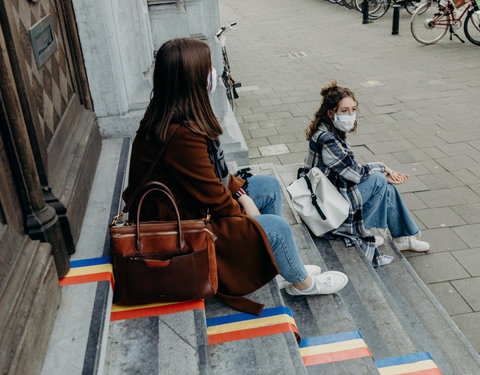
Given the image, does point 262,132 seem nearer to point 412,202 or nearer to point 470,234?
point 412,202

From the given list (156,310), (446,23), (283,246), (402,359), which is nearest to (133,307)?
(156,310)

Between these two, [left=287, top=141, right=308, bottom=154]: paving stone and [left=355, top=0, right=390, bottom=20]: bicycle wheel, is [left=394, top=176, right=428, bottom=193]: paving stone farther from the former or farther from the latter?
[left=355, top=0, right=390, bottom=20]: bicycle wheel

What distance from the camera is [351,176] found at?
11.9 ft

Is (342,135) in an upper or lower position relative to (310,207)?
upper

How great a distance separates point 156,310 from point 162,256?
34 centimetres

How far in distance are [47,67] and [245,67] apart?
7.25 meters

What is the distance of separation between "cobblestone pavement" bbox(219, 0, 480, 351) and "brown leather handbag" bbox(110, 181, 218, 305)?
6.53 ft

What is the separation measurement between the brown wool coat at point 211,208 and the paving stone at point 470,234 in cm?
224

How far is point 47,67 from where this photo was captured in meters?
3.10

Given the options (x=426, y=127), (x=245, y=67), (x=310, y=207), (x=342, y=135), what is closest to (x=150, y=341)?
(x=310, y=207)

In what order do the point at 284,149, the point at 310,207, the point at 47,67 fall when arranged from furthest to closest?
the point at 284,149
the point at 310,207
the point at 47,67

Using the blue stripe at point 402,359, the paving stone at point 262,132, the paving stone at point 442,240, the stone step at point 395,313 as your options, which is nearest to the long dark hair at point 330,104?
the stone step at point 395,313

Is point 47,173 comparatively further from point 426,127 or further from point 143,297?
point 426,127

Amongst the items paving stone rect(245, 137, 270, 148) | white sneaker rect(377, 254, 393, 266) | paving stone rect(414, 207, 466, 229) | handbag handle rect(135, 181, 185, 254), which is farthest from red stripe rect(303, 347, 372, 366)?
paving stone rect(245, 137, 270, 148)
